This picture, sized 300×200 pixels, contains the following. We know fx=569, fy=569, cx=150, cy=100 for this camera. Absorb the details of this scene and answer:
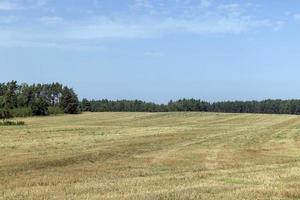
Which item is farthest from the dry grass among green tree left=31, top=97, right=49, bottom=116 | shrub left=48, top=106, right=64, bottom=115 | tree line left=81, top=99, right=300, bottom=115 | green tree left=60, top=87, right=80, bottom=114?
tree line left=81, top=99, right=300, bottom=115

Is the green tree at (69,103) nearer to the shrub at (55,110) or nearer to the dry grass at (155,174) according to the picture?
the shrub at (55,110)

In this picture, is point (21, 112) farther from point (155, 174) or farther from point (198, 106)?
point (155, 174)

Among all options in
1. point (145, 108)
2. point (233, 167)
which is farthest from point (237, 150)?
point (145, 108)

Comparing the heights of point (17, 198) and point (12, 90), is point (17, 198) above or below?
below

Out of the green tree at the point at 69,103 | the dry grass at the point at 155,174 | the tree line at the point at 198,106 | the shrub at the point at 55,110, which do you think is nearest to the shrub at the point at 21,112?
the shrub at the point at 55,110

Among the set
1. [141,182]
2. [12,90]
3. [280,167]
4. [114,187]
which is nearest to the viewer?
[114,187]

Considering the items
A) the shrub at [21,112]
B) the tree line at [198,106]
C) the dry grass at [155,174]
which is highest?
the tree line at [198,106]

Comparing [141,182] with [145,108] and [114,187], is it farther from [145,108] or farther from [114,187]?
[145,108]

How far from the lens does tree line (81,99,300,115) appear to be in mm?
167500

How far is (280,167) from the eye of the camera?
64.1 ft

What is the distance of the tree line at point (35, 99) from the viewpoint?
12324 centimetres

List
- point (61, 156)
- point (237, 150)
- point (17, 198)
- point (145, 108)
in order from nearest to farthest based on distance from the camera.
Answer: point (17, 198) → point (61, 156) → point (237, 150) → point (145, 108)

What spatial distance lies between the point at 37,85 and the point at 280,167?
135261 millimetres

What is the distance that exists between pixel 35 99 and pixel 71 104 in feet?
29.5
